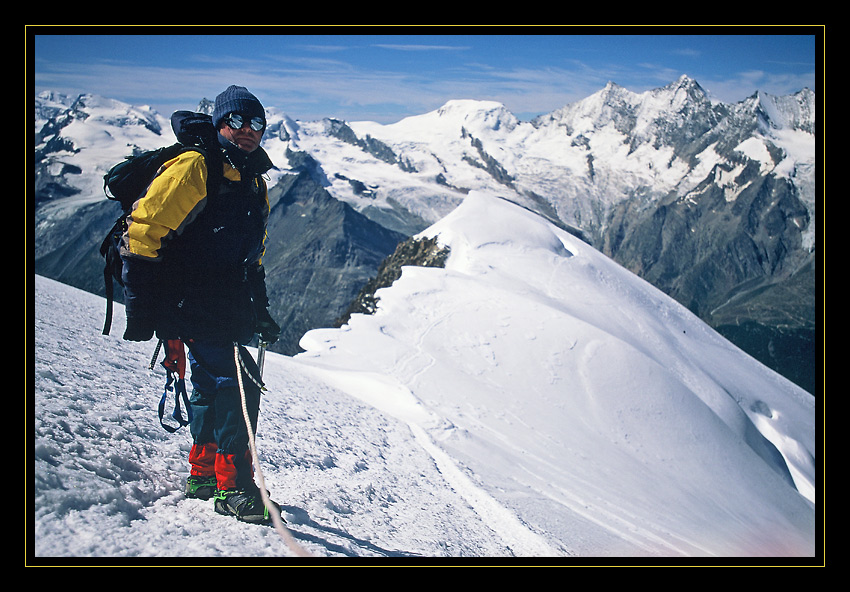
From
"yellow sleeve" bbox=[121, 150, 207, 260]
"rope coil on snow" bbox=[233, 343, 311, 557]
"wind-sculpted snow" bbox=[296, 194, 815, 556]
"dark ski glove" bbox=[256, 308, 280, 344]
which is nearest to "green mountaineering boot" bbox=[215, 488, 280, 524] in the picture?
"rope coil on snow" bbox=[233, 343, 311, 557]

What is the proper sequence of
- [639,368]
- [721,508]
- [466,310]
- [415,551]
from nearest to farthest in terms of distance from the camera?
[415,551] → [721,508] → [639,368] → [466,310]

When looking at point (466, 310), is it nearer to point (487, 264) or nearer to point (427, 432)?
point (487, 264)

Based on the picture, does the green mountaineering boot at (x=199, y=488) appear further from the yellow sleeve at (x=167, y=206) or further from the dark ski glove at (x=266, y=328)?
the yellow sleeve at (x=167, y=206)

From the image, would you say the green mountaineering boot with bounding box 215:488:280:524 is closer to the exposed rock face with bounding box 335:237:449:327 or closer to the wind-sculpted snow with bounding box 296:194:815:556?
the wind-sculpted snow with bounding box 296:194:815:556

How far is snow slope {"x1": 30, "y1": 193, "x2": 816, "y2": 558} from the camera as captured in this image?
204 inches

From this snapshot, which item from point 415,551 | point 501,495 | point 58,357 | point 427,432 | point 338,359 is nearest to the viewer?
point 415,551

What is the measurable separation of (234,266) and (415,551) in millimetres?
3074

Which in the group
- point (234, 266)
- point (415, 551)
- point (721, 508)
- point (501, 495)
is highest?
point (234, 266)

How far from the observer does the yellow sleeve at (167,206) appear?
15.0 feet

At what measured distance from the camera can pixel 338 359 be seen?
1538cm

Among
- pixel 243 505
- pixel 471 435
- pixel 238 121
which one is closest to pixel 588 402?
pixel 471 435

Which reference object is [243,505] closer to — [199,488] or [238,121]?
[199,488]

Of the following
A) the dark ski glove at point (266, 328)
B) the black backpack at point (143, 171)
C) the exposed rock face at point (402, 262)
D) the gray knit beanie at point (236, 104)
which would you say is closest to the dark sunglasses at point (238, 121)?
the gray knit beanie at point (236, 104)
